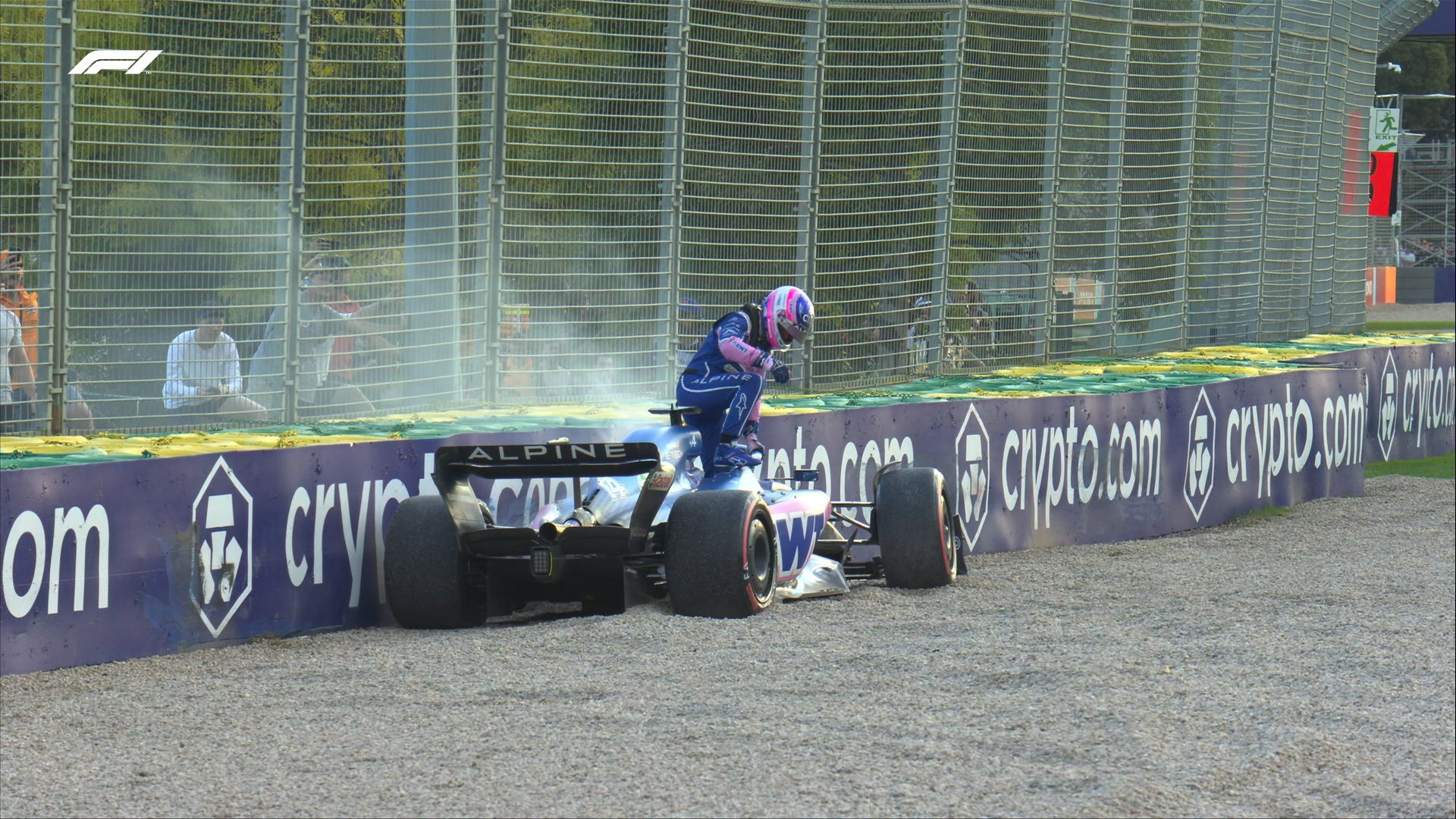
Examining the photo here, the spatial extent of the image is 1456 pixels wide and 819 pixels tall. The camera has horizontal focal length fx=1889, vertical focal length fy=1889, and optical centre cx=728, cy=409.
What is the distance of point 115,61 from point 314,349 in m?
1.93

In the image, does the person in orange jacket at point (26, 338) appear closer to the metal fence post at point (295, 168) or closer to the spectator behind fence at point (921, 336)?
the metal fence post at point (295, 168)

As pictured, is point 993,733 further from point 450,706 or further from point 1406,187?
point 1406,187

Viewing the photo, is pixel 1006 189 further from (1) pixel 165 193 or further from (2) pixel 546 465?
(2) pixel 546 465

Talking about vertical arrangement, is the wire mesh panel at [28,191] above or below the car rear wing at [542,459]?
above

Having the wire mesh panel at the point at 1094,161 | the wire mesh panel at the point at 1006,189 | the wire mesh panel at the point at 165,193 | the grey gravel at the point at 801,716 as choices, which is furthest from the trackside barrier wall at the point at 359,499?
the wire mesh panel at the point at 1094,161

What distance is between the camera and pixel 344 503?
890cm

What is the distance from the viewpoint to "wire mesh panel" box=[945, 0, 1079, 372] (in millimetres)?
14922

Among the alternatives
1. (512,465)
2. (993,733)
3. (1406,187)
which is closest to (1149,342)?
(512,465)

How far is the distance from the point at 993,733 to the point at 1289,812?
44.0 inches

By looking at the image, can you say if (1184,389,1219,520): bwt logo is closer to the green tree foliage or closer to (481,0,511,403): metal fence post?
(481,0,511,403): metal fence post

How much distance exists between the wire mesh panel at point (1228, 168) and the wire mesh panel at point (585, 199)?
7.74 m

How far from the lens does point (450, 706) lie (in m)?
6.85

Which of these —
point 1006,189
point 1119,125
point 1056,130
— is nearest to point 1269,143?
point 1119,125

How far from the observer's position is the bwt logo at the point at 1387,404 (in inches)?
727
